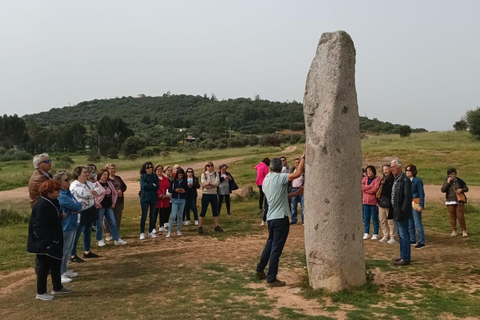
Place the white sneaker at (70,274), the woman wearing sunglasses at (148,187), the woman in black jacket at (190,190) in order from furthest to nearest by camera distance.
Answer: the woman in black jacket at (190,190) < the woman wearing sunglasses at (148,187) < the white sneaker at (70,274)

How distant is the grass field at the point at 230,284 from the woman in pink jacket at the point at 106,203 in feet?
0.97

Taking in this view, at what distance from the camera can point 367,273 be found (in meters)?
6.79

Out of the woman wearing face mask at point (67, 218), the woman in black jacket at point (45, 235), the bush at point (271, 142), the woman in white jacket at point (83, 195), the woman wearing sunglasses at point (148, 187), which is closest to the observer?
the woman in black jacket at point (45, 235)

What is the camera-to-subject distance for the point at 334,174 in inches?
249

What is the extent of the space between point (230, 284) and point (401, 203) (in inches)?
138

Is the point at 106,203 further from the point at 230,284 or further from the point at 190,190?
the point at 230,284

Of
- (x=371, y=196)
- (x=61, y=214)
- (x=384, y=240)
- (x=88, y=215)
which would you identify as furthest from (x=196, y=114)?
(x=61, y=214)

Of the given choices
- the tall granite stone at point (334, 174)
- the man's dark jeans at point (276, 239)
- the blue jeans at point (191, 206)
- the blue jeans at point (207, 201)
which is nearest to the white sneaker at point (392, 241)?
the tall granite stone at point (334, 174)

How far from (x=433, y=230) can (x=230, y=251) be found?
5.74m

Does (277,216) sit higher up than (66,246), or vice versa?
(277,216)

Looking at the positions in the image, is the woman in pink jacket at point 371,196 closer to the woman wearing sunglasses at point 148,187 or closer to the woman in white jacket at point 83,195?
the woman wearing sunglasses at point 148,187

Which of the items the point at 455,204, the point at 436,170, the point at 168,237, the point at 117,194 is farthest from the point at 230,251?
the point at 436,170

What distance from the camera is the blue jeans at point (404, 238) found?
7.88m

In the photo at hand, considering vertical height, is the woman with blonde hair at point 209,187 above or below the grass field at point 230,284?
above
